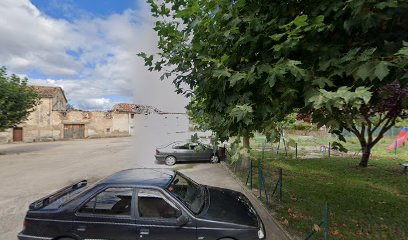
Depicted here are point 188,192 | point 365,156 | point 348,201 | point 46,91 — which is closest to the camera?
point 188,192

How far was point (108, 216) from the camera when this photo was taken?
4.14 meters

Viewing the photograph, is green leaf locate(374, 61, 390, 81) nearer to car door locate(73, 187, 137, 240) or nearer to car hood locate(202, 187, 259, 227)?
car hood locate(202, 187, 259, 227)

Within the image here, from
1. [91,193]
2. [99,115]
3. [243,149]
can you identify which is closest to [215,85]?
[243,149]

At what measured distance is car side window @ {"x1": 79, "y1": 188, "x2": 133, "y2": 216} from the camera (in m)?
4.20

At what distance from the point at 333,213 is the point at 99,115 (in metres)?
32.7

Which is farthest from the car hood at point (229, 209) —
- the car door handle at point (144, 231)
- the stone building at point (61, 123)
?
the stone building at point (61, 123)

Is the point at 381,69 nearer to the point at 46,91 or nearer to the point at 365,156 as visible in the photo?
the point at 365,156

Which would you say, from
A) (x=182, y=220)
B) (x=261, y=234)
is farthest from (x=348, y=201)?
(x=182, y=220)

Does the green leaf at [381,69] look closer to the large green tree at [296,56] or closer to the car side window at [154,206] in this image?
the large green tree at [296,56]

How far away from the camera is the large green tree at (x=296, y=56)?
8.20 feet

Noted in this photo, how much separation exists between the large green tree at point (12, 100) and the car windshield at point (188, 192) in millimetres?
18582

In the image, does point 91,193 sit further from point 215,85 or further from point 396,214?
point 396,214

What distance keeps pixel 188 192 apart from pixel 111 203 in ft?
4.41

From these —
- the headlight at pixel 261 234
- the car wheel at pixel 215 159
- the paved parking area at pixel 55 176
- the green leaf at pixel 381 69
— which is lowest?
the paved parking area at pixel 55 176
